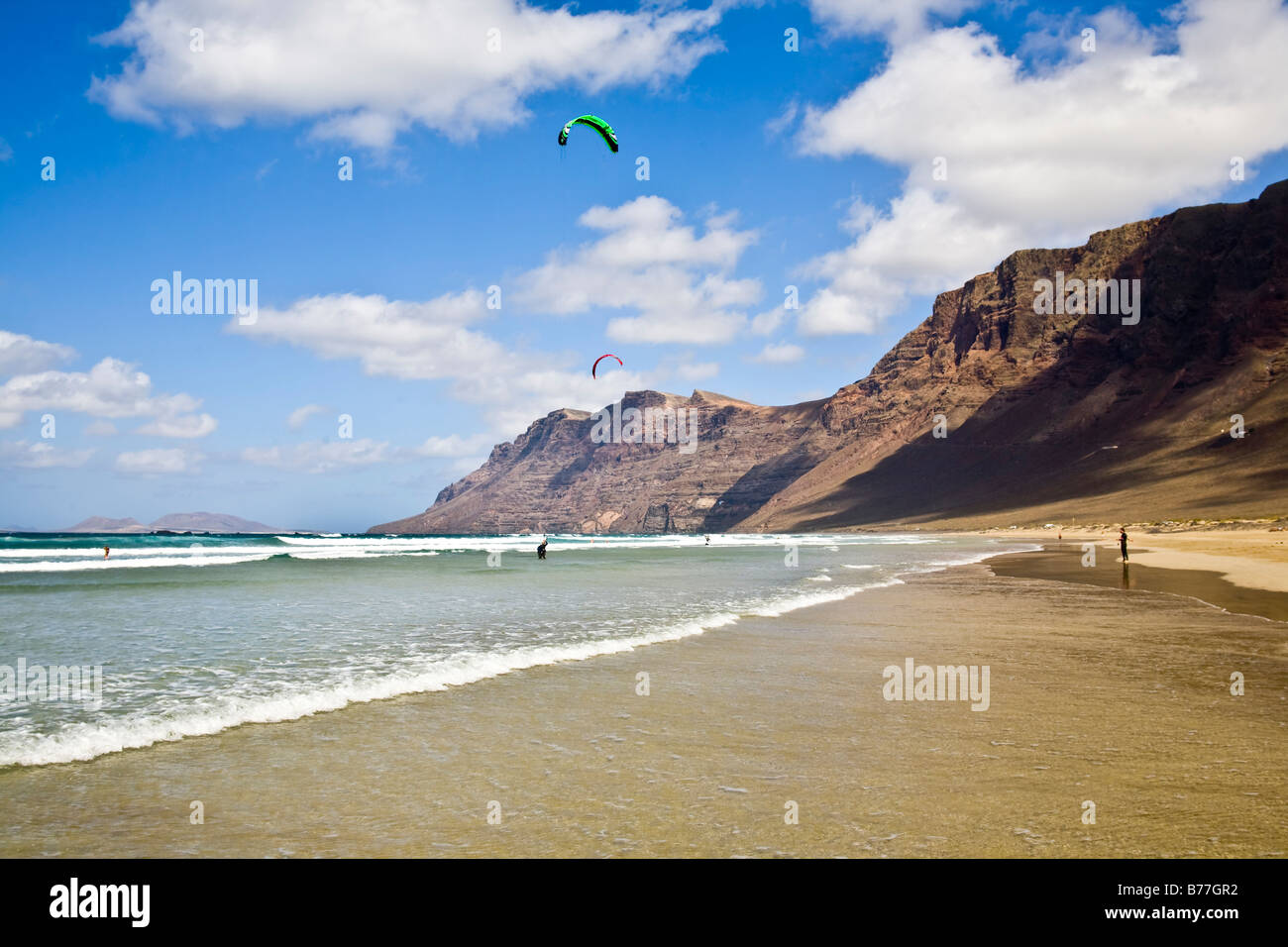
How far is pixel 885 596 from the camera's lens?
2212 cm

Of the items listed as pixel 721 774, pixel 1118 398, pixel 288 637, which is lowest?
pixel 288 637

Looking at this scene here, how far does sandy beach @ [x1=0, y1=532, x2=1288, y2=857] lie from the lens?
4.91 meters

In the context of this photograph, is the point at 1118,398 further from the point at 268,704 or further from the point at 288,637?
the point at 268,704

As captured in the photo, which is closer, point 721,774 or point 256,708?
point 721,774

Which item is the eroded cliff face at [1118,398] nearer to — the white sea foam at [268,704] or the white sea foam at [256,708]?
the white sea foam at [268,704]

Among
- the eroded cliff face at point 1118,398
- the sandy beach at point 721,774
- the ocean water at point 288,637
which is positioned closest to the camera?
the sandy beach at point 721,774

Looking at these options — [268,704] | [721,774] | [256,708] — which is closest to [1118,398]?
[721,774]

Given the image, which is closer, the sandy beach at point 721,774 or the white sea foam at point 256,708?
the sandy beach at point 721,774

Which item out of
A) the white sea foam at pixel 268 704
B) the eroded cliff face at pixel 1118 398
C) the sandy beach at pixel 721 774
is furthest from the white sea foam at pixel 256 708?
the eroded cliff face at pixel 1118 398

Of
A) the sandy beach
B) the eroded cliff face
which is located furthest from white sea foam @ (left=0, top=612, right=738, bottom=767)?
the eroded cliff face

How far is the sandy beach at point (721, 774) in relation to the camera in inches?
193

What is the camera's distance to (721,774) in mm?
6324

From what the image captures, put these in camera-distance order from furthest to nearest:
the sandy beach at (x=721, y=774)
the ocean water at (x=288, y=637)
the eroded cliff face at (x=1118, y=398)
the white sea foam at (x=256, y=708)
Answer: the eroded cliff face at (x=1118, y=398)
the ocean water at (x=288, y=637)
the white sea foam at (x=256, y=708)
the sandy beach at (x=721, y=774)
